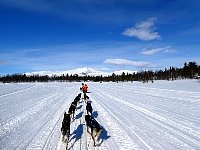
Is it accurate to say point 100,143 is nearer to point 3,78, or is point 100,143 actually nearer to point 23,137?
point 23,137

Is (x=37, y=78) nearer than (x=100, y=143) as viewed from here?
No

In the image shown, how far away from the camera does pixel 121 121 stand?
443 inches

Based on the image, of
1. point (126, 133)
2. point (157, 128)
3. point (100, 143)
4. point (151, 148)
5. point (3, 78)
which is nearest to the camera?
point (151, 148)

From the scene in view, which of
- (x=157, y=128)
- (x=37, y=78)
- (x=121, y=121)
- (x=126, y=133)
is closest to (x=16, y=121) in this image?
(x=121, y=121)

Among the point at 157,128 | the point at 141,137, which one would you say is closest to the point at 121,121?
the point at 157,128

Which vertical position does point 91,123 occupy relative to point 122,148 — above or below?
above

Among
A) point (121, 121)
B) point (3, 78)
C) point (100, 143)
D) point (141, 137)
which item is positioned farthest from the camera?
point (3, 78)

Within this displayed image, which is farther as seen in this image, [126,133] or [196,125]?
[196,125]

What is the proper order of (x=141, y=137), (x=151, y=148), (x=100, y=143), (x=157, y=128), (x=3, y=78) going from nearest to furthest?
(x=151, y=148), (x=100, y=143), (x=141, y=137), (x=157, y=128), (x=3, y=78)

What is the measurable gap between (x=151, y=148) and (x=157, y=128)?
282 cm

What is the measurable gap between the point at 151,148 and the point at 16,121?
732cm

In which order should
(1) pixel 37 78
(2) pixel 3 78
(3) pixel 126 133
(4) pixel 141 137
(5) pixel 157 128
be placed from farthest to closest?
(1) pixel 37 78
(2) pixel 3 78
(5) pixel 157 128
(3) pixel 126 133
(4) pixel 141 137

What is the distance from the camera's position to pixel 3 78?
525 ft

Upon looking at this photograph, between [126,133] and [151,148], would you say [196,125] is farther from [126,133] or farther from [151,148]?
[151,148]
